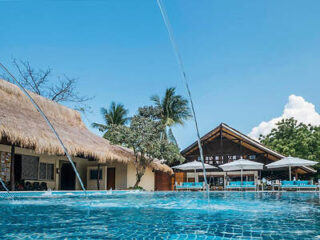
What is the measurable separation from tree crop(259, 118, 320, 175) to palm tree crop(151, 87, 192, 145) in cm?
747

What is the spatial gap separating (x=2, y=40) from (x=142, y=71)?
7325 millimetres

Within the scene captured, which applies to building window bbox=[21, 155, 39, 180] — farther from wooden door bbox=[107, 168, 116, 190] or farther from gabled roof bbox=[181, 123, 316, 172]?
gabled roof bbox=[181, 123, 316, 172]

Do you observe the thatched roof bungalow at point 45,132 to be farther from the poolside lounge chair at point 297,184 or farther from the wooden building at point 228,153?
the poolside lounge chair at point 297,184

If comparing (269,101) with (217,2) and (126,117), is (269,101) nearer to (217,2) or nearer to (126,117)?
(217,2)

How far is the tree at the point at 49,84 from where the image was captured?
19.7m

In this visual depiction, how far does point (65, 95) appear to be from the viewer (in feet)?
70.6

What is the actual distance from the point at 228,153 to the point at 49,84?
12040 mm

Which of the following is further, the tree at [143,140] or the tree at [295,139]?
the tree at [295,139]

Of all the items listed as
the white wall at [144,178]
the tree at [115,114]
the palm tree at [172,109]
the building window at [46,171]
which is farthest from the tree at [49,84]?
the building window at [46,171]

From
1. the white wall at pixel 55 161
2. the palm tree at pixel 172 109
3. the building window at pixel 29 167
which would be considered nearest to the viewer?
the white wall at pixel 55 161

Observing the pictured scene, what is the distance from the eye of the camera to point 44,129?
12.2 m

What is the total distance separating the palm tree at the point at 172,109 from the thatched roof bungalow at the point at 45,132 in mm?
5109

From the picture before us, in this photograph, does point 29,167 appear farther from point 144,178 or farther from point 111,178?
point 144,178

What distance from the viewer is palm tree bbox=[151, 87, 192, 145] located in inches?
879
